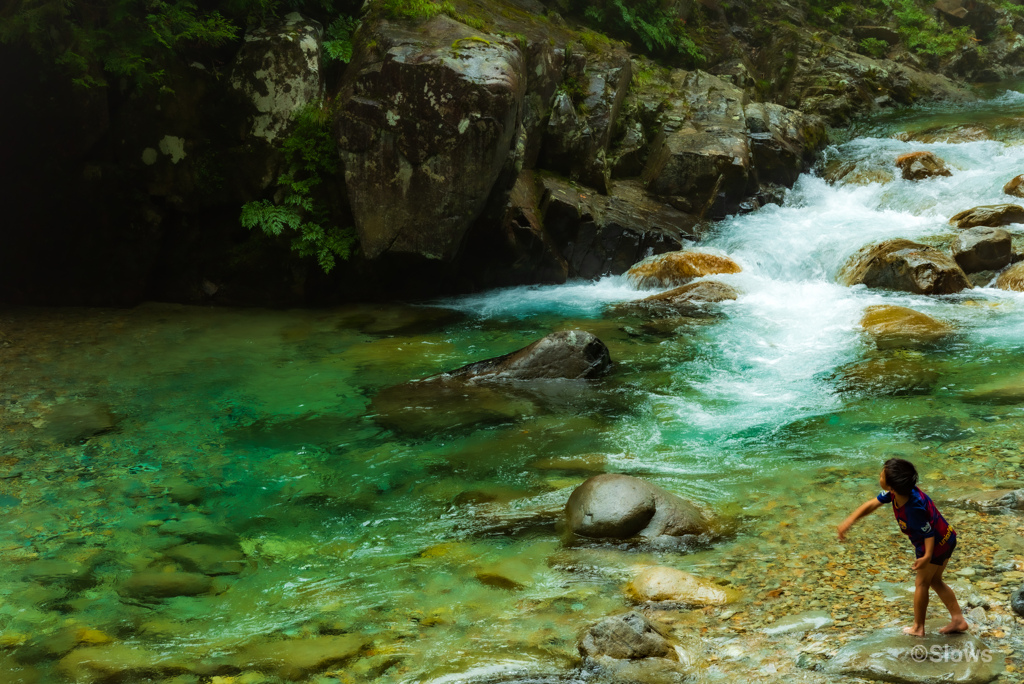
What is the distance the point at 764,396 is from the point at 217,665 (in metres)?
5.80

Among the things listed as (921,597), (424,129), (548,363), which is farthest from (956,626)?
(424,129)

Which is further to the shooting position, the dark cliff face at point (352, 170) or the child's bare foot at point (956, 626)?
the dark cliff face at point (352, 170)

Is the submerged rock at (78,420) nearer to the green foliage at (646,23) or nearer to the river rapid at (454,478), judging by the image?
the river rapid at (454,478)

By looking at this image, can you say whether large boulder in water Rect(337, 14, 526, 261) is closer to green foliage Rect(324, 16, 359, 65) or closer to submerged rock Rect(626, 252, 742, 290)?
green foliage Rect(324, 16, 359, 65)

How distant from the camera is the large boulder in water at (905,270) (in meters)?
11.2

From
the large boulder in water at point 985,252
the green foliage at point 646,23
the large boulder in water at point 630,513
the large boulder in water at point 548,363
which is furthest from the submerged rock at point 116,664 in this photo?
the green foliage at point 646,23

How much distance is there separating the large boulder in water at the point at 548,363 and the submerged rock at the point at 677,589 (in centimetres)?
406

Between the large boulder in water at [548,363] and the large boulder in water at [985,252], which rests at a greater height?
the large boulder in water at [985,252]

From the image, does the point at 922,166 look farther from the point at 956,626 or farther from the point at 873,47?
the point at 956,626

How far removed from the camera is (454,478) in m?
6.04

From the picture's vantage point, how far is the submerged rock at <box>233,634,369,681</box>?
11.9 ft

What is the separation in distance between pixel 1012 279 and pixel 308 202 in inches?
416

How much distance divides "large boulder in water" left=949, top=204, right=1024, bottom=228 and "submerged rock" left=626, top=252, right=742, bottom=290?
13.2 feet

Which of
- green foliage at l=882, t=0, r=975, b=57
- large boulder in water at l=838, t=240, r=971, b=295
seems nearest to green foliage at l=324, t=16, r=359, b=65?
large boulder in water at l=838, t=240, r=971, b=295
